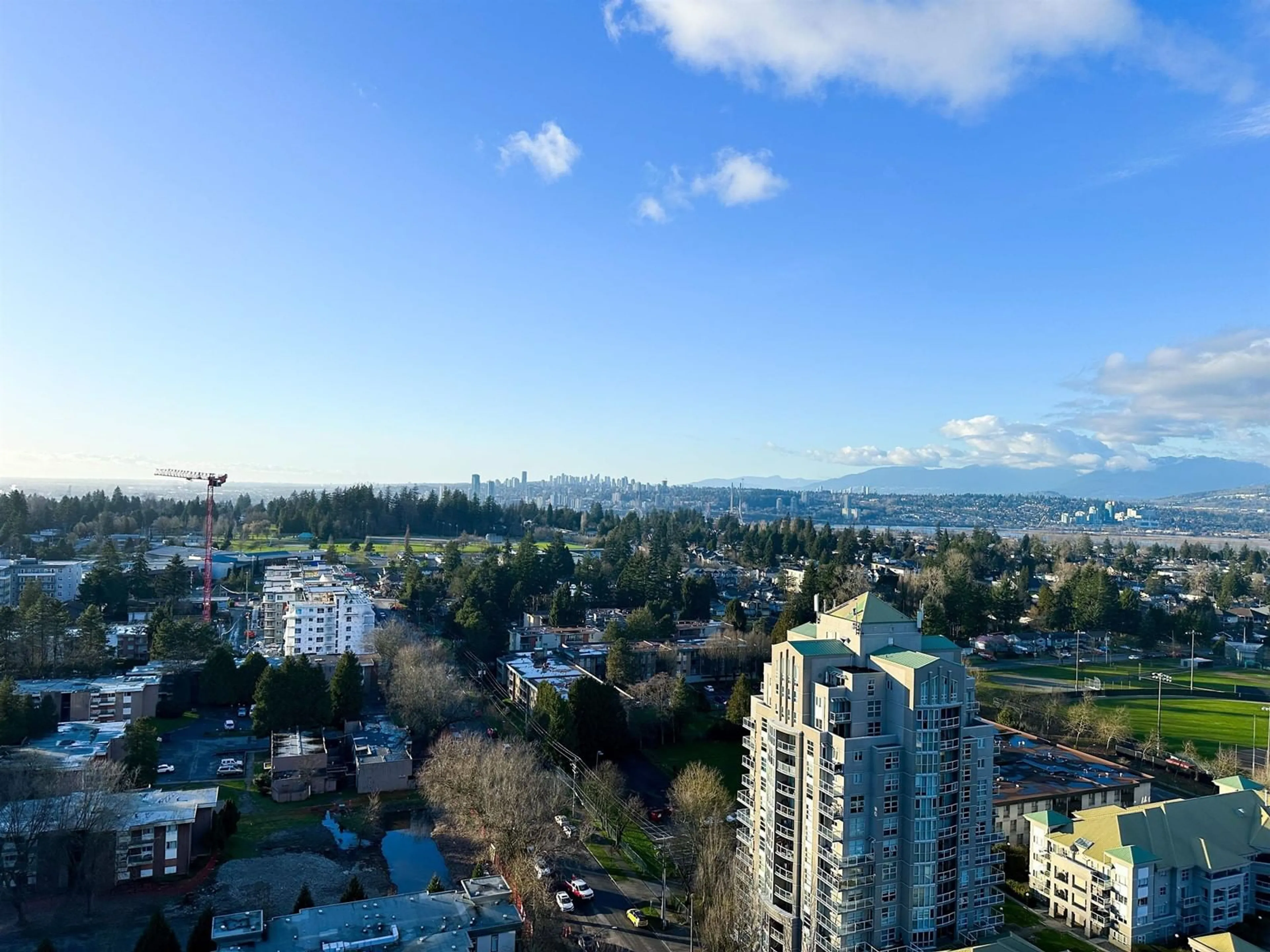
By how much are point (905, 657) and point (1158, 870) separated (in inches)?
230

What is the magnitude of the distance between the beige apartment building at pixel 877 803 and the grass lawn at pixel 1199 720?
13754 millimetres

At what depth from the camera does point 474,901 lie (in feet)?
→ 36.2

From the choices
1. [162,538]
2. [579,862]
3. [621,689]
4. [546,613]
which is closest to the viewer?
[579,862]

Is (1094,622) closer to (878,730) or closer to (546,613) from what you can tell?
(546,613)

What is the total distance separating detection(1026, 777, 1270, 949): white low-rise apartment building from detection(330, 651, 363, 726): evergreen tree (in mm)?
14572

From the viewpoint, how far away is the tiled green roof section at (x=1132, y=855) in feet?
38.8

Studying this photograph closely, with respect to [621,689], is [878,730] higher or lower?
higher

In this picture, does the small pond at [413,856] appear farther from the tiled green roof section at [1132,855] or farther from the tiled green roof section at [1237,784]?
the tiled green roof section at [1237,784]

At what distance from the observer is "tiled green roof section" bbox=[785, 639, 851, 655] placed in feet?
35.7

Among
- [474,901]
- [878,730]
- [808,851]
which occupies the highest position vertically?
[878,730]

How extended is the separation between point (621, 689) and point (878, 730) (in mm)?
12409

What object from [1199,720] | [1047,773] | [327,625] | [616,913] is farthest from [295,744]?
[1199,720]

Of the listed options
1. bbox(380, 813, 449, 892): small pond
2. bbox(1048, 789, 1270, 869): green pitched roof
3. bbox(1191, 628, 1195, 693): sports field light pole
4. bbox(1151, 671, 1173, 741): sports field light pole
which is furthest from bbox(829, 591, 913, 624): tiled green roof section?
bbox(1191, 628, 1195, 693): sports field light pole

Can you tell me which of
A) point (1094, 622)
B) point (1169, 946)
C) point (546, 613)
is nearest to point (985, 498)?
point (1094, 622)
